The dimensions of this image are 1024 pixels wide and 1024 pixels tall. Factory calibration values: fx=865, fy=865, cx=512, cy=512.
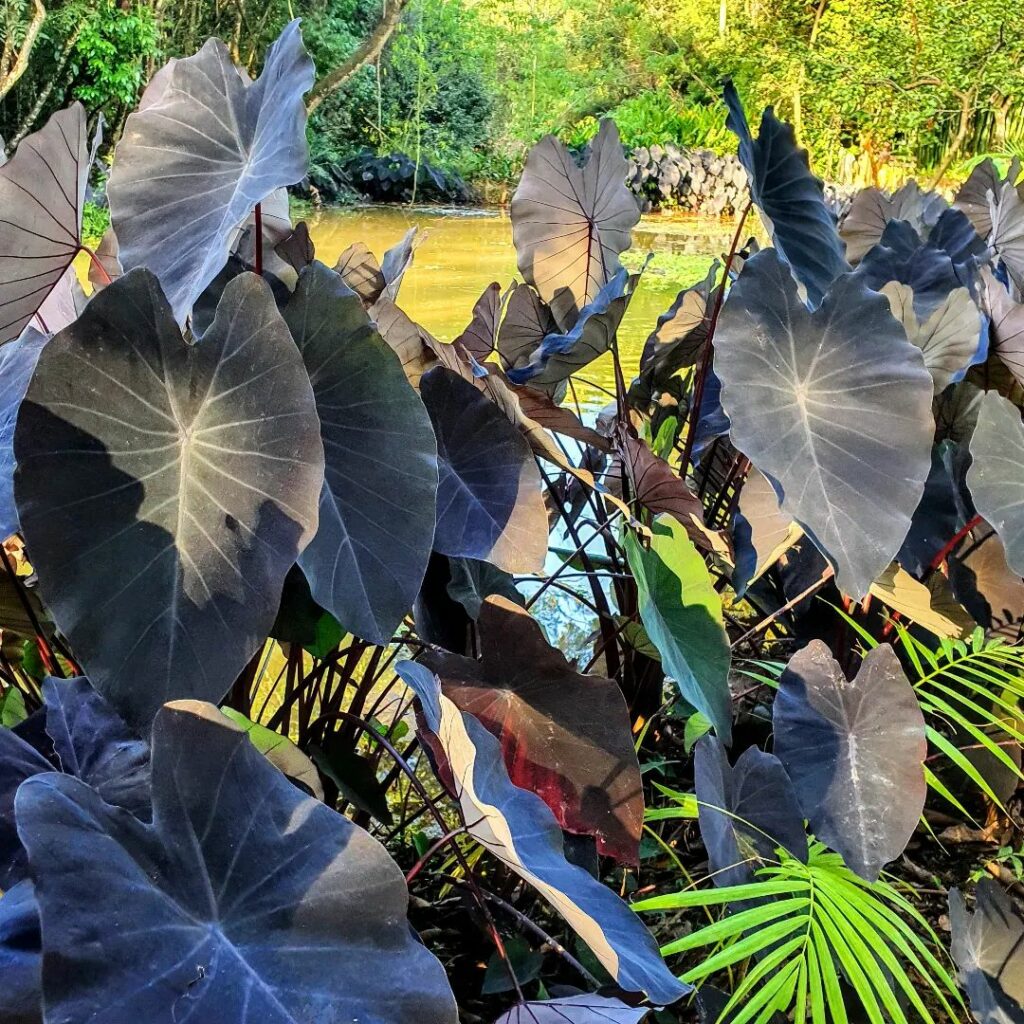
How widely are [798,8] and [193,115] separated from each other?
56.4 feet

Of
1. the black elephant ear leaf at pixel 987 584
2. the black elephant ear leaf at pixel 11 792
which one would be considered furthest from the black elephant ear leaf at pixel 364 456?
the black elephant ear leaf at pixel 987 584

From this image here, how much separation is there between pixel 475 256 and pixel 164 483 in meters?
6.67

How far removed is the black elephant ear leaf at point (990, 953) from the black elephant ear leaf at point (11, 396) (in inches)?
33.9

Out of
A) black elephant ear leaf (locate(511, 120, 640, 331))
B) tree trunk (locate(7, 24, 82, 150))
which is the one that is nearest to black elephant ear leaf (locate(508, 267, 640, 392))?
black elephant ear leaf (locate(511, 120, 640, 331))

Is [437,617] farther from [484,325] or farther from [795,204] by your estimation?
[795,204]

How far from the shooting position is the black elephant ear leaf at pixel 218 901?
0.38 m

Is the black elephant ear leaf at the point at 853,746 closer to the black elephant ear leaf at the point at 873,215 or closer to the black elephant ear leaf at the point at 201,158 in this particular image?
the black elephant ear leaf at the point at 201,158

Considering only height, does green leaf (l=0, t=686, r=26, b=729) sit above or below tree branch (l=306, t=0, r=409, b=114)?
below

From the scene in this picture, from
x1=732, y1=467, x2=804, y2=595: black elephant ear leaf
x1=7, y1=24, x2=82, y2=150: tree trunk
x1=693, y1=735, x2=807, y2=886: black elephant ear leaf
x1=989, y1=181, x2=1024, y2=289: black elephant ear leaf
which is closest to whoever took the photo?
x1=693, y1=735, x2=807, y2=886: black elephant ear leaf

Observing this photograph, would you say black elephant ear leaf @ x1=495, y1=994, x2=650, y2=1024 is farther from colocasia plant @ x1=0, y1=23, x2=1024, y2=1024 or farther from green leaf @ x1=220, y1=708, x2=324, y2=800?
green leaf @ x1=220, y1=708, x2=324, y2=800

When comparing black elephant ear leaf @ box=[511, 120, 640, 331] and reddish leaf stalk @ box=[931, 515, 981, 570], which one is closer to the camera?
reddish leaf stalk @ box=[931, 515, 981, 570]

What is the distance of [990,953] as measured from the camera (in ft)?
2.80

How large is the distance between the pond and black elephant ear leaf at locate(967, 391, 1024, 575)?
108 centimetres

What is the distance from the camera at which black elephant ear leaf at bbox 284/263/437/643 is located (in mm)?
647
